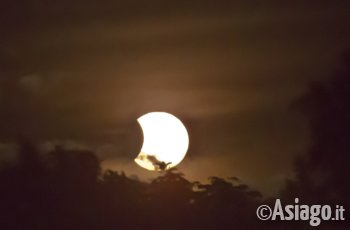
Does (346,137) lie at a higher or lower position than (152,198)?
higher

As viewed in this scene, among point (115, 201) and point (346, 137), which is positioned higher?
point (346, 137)

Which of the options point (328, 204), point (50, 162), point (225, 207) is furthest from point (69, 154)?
point (328, 204)

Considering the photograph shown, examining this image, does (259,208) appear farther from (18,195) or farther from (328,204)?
(18,195)

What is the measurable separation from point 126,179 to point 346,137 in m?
2.54

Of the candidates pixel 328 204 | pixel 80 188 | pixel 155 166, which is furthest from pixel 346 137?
pixel 80 188

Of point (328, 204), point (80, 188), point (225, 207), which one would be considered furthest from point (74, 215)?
point (328, 204)

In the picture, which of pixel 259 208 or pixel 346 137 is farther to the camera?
pixel 346 137

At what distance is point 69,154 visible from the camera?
11.9 m

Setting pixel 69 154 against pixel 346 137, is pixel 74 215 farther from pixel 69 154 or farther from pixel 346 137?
pixel 346 137

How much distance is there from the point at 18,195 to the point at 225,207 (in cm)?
230

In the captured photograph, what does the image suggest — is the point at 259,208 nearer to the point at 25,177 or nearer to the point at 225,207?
the point at 225,207

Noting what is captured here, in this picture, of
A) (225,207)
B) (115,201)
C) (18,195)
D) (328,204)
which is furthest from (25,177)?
(328,204)

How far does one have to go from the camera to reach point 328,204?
11.4 metres

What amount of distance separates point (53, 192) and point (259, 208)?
7.61ft
